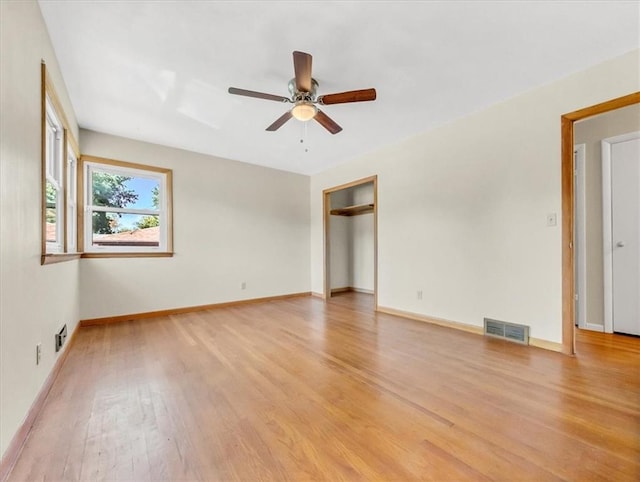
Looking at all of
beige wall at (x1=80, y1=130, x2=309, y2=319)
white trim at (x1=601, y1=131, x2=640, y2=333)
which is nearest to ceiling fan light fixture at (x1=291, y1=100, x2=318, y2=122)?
beige wall at (x1=80, y1=130, x2=309, y2=319)

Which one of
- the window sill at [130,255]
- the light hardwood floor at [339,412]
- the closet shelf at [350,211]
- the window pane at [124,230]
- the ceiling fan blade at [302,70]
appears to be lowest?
the light hardwood floor at [339,412]

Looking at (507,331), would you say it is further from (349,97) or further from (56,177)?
(56,177)

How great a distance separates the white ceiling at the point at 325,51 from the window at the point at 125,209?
731 mm

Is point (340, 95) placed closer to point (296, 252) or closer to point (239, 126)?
point (239, 126)

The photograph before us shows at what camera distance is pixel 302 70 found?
6.52ft

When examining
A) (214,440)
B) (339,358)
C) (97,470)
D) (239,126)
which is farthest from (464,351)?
(239,126)

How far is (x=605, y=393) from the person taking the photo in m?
1.80

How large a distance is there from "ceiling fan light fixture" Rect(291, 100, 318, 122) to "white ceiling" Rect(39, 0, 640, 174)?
280mm

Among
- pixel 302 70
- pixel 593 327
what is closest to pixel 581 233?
pixel 593 327

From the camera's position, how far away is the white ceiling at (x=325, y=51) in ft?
5.82

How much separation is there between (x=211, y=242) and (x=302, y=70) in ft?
10.6

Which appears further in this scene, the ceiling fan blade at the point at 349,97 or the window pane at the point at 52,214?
the window pane at the point at 52,214

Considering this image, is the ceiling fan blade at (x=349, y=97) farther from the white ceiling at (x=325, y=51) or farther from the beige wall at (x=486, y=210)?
the beige wall at (x=486, y=210)

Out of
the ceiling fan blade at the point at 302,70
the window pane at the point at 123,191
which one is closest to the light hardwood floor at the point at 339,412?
the window pane at the point at 123,191
